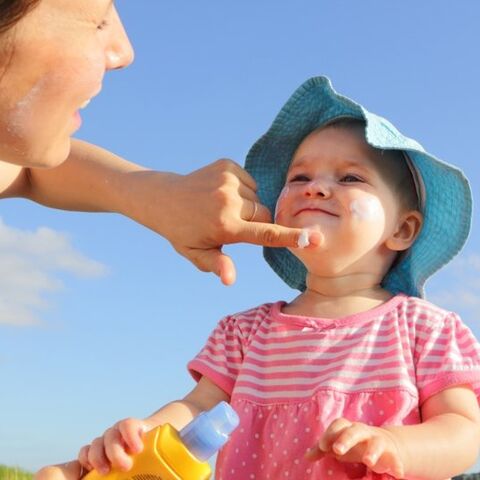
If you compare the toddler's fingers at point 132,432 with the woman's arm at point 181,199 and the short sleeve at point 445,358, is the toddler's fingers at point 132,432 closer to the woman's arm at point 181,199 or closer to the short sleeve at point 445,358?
the woman's arm at point 181,199

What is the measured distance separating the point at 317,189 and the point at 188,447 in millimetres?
920

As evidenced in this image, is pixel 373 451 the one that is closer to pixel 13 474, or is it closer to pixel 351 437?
pixel 351 437

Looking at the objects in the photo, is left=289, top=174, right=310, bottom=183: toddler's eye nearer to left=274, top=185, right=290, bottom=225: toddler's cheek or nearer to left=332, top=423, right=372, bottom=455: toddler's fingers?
left=274, top=185, right=290, bottom=225: toddler's cheek

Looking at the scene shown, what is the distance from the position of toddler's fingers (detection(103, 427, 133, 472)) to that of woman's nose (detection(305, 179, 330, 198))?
884 millimetres

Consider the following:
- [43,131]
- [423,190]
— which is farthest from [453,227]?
[43,131]

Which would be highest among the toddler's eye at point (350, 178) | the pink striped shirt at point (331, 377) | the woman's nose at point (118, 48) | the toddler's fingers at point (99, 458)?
the woman's nose at point (118, 48)

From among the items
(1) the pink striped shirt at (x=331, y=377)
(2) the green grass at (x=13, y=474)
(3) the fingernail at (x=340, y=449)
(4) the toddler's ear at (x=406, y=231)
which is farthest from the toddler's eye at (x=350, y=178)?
(2) the green grass at (x=13, y=474)

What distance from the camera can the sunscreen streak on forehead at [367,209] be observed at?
264cm

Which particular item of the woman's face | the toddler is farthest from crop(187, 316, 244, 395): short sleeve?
the woman's face

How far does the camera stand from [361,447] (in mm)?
2170

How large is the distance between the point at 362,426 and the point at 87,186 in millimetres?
1128

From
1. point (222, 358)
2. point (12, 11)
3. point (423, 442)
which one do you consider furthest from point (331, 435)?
point (12, 11)

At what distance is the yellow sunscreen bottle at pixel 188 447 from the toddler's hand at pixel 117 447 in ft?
0.13

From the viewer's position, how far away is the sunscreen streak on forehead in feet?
8.66
